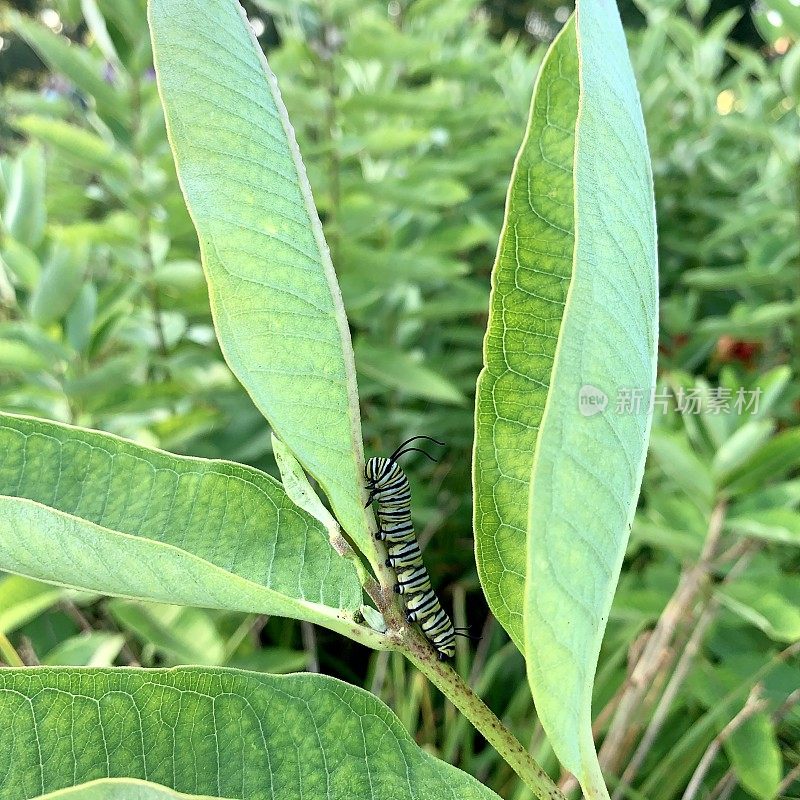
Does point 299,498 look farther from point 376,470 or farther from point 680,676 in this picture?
point 680,676

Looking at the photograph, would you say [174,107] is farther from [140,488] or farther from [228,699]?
[228,699]

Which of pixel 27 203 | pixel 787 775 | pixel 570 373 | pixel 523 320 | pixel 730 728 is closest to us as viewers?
pixel 570 373

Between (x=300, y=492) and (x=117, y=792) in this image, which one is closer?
(x=117, y=792)

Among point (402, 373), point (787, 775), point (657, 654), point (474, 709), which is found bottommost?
point (787, 775)

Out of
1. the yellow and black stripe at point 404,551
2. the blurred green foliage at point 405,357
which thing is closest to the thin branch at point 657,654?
the blurred green foliage at point 405,357

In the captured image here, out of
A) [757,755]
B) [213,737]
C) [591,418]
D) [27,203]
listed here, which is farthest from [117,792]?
[27,203]

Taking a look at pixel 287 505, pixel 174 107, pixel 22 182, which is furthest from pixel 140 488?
pixel 22 182

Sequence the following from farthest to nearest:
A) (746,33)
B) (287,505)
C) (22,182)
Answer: (746,33) < (22,182) < (287,505)

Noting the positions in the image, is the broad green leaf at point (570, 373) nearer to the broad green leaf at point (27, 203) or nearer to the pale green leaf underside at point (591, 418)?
the pale green leaf underside at point (591, 418)
